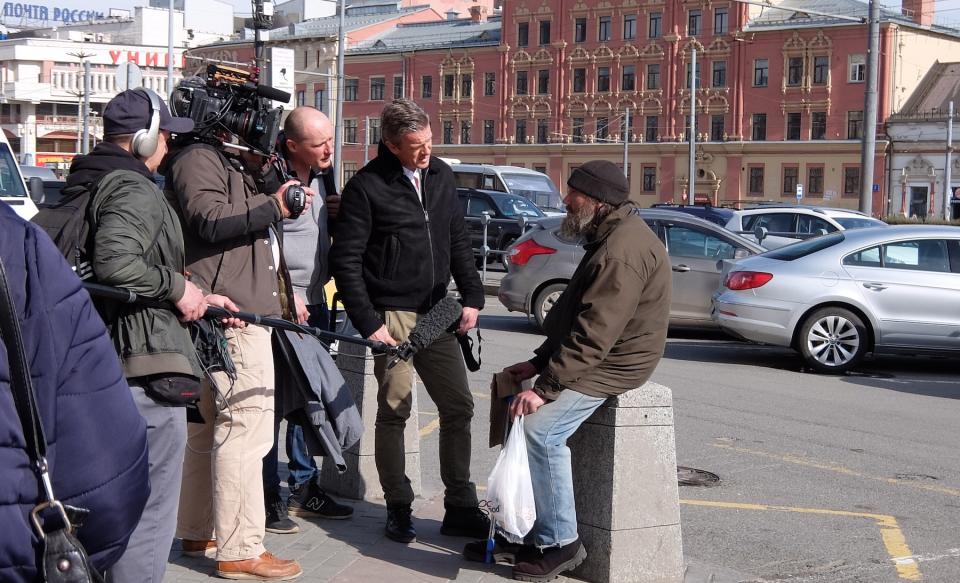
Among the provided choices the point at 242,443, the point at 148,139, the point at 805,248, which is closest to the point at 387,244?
the point at 242,443

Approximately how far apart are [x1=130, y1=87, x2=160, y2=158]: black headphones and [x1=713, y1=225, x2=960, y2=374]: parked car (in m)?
9.57

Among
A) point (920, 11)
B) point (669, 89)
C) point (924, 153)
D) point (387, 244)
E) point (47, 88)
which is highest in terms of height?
point (920, 11)

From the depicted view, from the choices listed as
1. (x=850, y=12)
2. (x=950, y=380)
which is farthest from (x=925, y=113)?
(x=950, y=380)

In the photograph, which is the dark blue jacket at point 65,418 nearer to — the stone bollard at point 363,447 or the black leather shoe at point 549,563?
the black leather shoe at point 549,563

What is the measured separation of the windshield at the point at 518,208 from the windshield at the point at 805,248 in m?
17.4

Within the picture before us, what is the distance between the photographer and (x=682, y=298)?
14977 millimetres

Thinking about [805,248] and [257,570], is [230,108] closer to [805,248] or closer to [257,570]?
[257,570]

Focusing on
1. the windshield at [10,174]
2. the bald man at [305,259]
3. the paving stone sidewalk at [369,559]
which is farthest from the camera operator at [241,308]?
the windshield at [10,174]

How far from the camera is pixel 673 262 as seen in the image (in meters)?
15.1

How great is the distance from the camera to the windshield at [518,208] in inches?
1221

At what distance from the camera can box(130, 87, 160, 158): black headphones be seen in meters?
4.07

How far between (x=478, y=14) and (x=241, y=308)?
87.0 meters

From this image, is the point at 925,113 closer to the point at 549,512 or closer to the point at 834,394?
the point at 834,394

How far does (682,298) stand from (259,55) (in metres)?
9.40
